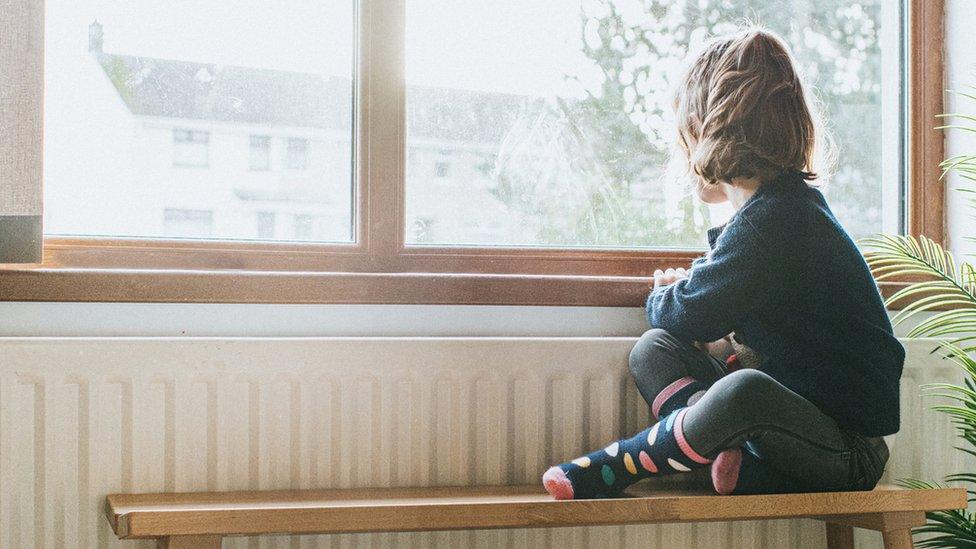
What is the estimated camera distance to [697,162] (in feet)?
5.50

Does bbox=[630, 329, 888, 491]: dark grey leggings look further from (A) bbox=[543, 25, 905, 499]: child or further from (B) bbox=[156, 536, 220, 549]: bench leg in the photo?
(B) bbox=[156, 536, 220, 549]: bench leg

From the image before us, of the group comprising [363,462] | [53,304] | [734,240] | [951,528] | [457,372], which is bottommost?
[951,528]

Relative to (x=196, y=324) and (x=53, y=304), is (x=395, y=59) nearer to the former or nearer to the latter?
(x=196, y=324)

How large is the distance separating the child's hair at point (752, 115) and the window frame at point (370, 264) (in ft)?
1.18

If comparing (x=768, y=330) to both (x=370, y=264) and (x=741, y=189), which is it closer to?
(x=741, y=189)

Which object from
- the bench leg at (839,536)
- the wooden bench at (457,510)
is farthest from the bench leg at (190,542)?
the bench leg at (839,536)

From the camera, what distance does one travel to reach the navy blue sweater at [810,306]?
156cm

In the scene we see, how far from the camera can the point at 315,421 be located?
5.48 ft

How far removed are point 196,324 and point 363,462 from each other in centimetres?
40

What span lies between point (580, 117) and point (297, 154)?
61cm

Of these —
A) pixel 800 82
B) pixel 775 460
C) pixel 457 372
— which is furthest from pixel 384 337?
pixel 800 82

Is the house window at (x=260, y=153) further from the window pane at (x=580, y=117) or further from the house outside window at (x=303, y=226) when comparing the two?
the window pane at (x=580, y=117)

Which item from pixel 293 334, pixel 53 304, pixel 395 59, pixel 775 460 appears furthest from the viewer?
pixel 395 59

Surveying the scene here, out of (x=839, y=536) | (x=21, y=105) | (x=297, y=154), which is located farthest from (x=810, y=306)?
(x=21, y=105)
